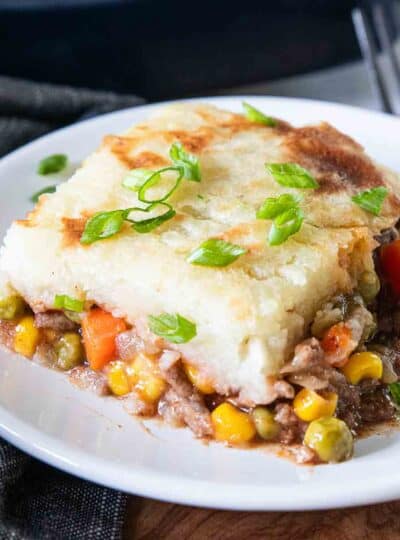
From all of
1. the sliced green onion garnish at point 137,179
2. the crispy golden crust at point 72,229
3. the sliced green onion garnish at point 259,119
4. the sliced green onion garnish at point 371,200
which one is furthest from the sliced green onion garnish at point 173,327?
the sliced green onion garnish at point 259,119

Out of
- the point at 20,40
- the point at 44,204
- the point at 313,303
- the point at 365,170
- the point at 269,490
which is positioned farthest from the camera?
the point at 20,40

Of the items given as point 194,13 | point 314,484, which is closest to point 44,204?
point 314,484

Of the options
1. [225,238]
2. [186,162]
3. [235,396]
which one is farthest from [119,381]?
[186,162]

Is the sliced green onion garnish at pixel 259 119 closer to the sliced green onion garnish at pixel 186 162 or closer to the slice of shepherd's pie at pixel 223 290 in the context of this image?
the slice of shepherd's pie at pixel 223 290

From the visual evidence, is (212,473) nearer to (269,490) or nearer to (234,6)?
(269,490)

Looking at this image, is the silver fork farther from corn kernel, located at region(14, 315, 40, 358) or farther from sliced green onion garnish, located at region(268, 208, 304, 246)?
corn kernel, located at region(14, 315, 40, 358)

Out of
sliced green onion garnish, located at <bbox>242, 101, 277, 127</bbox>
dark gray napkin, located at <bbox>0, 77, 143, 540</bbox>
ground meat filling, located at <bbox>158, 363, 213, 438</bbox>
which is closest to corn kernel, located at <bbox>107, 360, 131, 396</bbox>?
ground meat filling, located at <bbox>158, 363, 213, 438</bbox>
